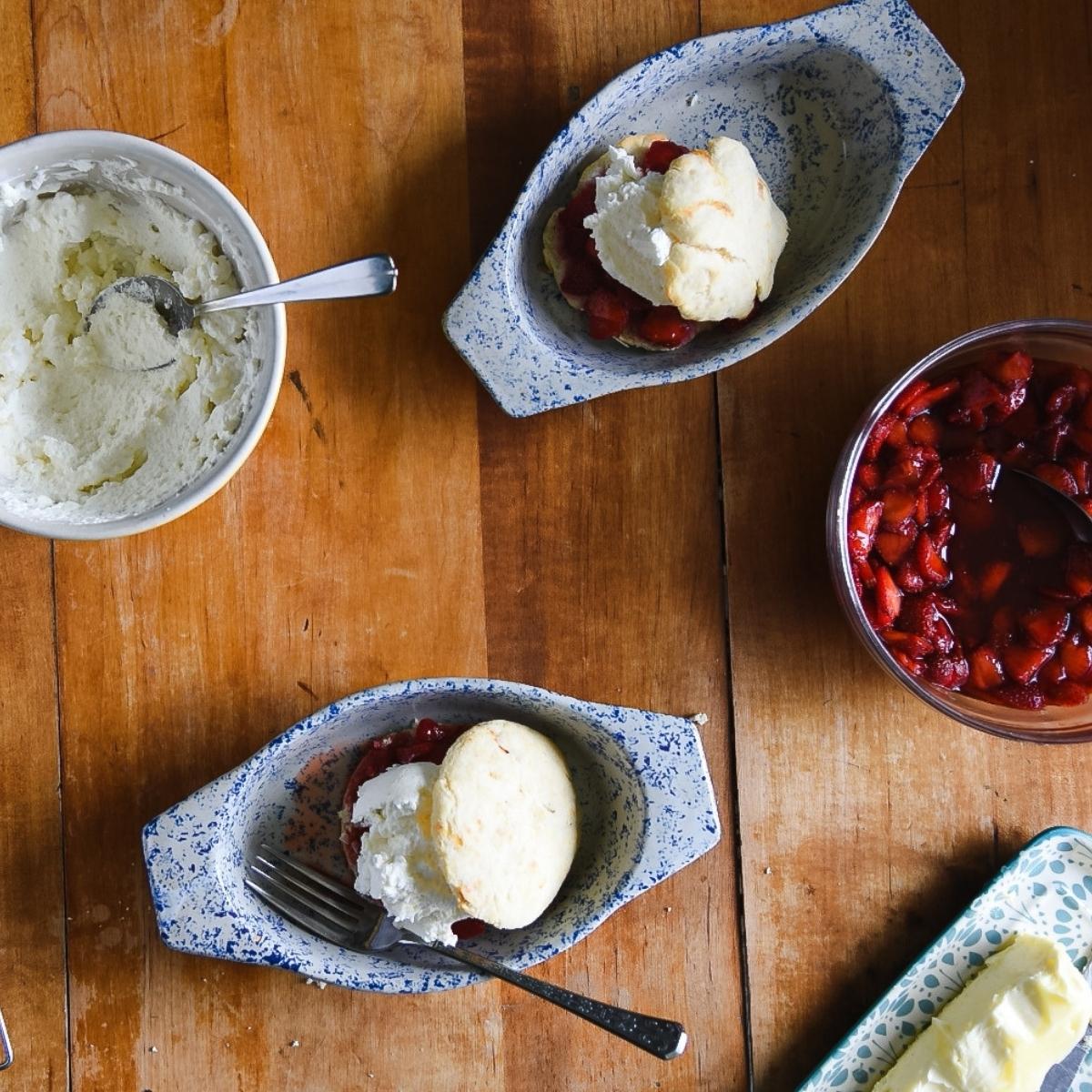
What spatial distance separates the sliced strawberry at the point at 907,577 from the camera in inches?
51.8

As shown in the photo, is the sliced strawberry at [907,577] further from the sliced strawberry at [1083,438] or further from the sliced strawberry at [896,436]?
the sliced strawberry at [1083,438]

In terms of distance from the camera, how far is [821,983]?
140 cm

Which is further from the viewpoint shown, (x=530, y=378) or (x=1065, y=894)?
(x=1065, y=894)

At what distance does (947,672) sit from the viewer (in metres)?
1.31

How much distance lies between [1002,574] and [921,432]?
0.19 metres

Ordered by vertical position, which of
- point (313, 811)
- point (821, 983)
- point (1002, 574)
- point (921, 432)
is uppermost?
point (921, 432)

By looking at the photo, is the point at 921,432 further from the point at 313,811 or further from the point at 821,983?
the point at 313,811

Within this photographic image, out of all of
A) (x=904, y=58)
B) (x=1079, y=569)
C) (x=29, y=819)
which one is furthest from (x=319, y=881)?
(x=904, y=58)

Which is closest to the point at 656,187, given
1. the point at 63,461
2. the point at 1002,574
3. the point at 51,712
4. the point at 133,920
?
the point at 1002,574

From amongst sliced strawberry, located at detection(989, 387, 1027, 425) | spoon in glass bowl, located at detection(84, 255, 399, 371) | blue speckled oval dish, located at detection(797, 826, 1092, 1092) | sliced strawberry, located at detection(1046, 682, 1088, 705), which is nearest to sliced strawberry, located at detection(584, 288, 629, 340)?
spoon in glass bowl, located at detection(84, 255, 399, 371)

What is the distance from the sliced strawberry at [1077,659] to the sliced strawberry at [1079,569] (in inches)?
2.4

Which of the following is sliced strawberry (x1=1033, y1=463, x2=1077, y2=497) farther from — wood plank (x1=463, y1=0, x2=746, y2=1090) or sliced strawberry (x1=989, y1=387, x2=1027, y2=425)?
wood plank (x1=463, y1=0, x2=746, y2=1090)

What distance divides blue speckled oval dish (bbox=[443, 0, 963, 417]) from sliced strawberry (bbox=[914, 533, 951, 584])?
29cm

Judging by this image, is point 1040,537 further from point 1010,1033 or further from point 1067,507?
point 1010,1033
